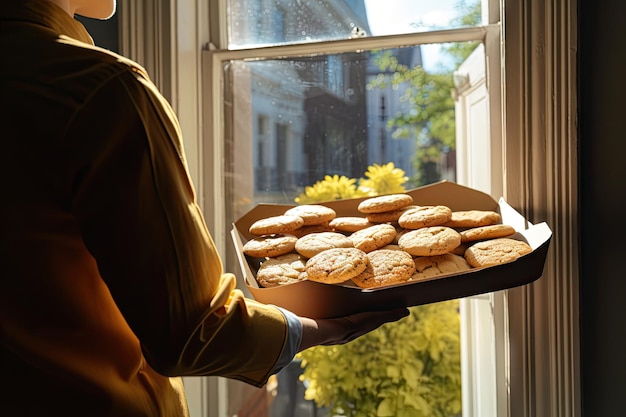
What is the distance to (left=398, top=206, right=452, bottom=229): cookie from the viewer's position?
3.55 feet

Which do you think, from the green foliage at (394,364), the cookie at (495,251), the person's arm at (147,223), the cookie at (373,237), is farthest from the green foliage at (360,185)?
the person's arm at (147,223)

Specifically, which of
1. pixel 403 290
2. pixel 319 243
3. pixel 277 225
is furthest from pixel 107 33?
pixel 403 290

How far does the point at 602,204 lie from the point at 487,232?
0.34 m

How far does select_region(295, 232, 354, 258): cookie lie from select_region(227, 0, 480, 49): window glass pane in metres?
0.70

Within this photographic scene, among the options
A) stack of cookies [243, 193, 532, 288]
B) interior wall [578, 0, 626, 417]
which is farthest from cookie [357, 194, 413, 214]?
interior wall [578, 0, 626, 417]

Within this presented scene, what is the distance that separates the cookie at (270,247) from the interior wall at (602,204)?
66 cm

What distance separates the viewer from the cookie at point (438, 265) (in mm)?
998

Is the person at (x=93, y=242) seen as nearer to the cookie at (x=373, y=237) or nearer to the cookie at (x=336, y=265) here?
the cookie at (x=336, y=265)

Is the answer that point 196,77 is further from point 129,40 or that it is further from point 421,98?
point 421,98

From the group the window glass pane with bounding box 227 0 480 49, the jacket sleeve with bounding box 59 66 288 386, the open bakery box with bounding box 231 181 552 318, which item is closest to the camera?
the jacket sleeve with bounding box 59 66 288 386

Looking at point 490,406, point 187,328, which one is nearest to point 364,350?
point 490,406

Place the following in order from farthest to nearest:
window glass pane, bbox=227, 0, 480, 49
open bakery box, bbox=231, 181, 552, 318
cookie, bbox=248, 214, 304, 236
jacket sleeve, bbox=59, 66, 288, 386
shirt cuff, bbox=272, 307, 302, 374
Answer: window glass pane, bbox=227, 0, 480, 49 < cookie, bbox=248, 214, 304, 236 < open bakery box, bbox=231, 181, 552, 318 < shirt cuff, bbox=272, 307, 302, 374 < jacket sleeve, bbox=59, 66, 288, 386

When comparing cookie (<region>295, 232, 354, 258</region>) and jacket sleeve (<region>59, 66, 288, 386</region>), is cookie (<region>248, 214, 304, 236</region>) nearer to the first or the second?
cookie (<region>295, 232, 354, 258</region>)

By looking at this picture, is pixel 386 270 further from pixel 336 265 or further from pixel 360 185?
pixel 360 185
